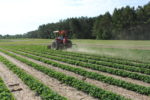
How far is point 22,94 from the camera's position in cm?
511

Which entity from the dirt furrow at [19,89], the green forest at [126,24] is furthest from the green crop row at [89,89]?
the green forest at [126,24]

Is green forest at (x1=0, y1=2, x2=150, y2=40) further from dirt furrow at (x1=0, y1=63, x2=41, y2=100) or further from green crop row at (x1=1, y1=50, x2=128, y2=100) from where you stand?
dirt furrow at (x1=0, y1=63, x2=41, y2=100)

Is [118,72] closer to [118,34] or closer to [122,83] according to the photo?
[122,83]

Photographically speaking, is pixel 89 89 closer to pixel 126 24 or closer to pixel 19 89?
pixel 19 89

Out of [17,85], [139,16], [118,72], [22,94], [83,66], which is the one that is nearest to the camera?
[22,94]

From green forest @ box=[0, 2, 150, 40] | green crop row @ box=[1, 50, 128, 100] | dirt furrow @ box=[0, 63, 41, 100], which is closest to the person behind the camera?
green crop row @ box=[1, 50, 128, 100]

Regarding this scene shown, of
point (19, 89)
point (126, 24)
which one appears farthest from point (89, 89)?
point (126, 24)

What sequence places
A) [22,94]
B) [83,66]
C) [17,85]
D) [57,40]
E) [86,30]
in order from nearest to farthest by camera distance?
[22,94] < [17,85] < [83,66] < [57,40] < [86,30]

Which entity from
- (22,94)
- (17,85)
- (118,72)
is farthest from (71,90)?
(118,72)

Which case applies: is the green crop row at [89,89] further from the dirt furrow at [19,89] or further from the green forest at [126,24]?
the green forest at [126,24]

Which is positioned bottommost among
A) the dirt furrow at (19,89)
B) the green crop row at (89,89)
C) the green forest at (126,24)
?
the dirt furrow at (19,89)

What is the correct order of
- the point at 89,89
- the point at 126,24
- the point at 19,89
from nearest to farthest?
1. the point at 89,89
2. the point at 19,89
3. the point at 126,24

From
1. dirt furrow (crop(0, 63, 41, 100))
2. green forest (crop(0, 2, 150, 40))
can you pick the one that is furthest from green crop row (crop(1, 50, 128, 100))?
green forest (crop(0, 2, 150, 40))

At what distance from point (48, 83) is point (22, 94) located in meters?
1.26
